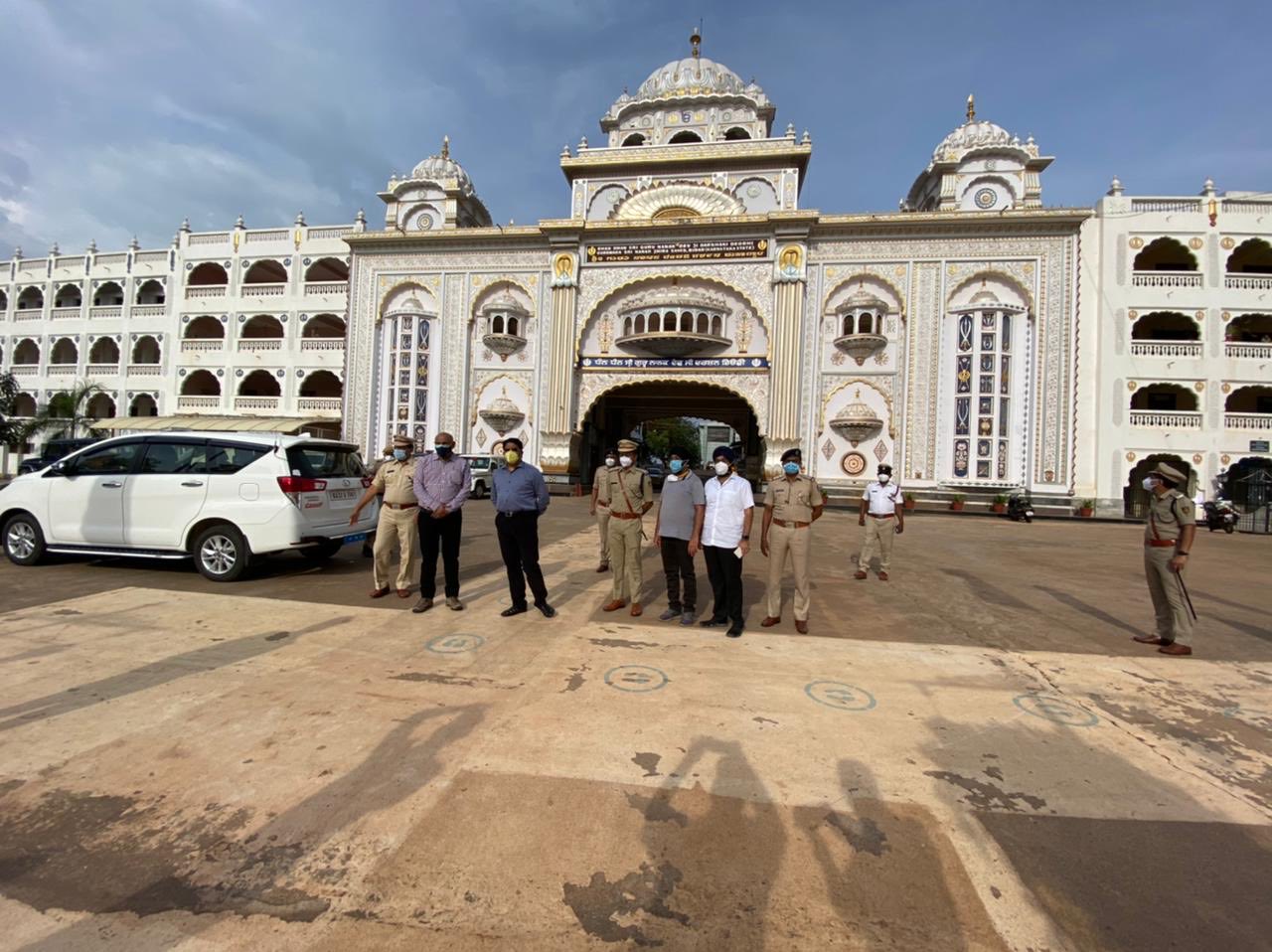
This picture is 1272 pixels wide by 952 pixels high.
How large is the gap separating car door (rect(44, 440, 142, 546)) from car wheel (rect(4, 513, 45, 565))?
20cm

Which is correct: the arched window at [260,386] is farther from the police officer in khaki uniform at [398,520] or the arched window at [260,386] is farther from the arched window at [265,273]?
the police officer in khaki uniform at [398,520]

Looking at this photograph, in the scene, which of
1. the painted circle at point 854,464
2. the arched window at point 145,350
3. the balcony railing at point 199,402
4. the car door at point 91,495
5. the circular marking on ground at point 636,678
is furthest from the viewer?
the arched window at point 145,350

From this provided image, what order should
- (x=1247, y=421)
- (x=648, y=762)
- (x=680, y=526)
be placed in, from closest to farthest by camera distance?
1. (x=648, y=762)
2. (x=680, y=526)
3. (x=1247, y=421)

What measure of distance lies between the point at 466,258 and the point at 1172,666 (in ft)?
81.9

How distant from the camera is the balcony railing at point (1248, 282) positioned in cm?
1998

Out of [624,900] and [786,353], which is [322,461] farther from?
[786,353]

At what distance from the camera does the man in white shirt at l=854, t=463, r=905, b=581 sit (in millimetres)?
7543

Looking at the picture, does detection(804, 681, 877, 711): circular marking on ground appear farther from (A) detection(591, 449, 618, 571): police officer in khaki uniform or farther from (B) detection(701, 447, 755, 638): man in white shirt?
(A) detection(591, 449, 618, 571): police officer in khaki uniform

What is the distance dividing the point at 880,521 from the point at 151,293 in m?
36.0

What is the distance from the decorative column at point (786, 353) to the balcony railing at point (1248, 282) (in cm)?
1492

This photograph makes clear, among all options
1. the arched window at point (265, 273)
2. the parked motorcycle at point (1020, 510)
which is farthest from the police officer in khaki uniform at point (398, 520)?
the arched window at point (265, 273)

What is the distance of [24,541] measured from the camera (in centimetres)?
625

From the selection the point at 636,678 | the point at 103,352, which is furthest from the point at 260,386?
the point at 636,678

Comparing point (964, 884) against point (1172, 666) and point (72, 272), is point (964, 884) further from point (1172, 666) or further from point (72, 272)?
point (72, 272)
